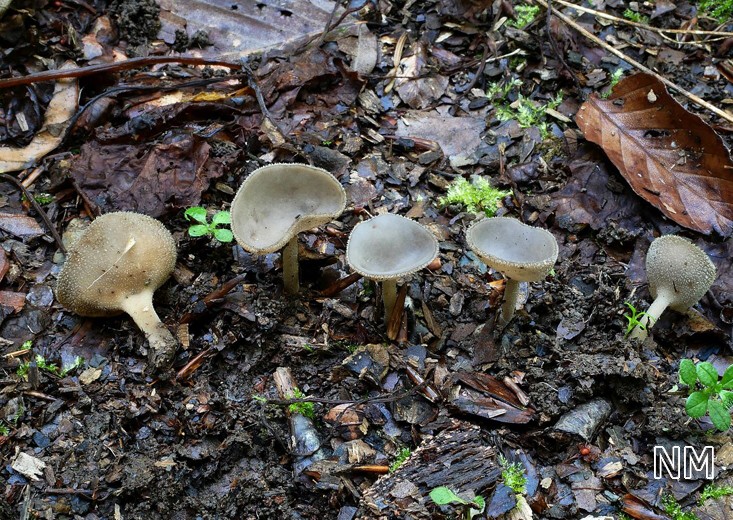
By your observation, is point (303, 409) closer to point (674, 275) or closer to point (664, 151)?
point (674, 275)

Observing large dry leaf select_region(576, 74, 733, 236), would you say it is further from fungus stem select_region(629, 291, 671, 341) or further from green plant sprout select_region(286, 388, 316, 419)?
green plant sprout select_region(286, 388, 316, 419)

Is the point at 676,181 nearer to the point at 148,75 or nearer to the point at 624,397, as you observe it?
Answer: the point at 624,397

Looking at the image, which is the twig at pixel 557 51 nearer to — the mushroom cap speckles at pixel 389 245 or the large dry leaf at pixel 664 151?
the large dry leaf at pixel 664 151

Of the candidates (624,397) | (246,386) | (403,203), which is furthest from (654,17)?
(246,386)

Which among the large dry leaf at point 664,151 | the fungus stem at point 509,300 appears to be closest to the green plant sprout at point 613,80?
the large dry leaf at point 664,151

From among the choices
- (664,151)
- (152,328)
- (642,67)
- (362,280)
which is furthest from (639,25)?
(152,328)

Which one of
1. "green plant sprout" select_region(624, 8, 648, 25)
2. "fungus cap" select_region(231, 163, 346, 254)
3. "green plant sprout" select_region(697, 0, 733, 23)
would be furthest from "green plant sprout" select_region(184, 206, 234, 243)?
"green plant sprout" select_region(697, 0, 733, 23)

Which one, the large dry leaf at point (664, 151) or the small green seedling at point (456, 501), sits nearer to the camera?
the small green seedling at point (456, 501)
